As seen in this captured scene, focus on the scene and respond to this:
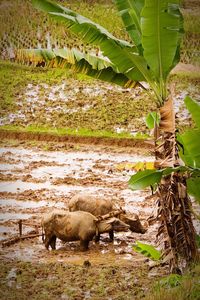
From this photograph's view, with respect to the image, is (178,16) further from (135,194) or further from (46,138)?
(46,138)

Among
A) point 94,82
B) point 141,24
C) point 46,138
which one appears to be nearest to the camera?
point 141,24

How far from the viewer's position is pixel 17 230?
23.5 ft

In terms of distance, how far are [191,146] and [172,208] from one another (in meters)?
0.50

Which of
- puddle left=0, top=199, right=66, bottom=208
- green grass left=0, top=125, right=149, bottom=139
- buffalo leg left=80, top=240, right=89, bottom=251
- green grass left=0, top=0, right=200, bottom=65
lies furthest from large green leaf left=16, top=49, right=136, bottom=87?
green grass left=0, top=0, right=200, bottom=65

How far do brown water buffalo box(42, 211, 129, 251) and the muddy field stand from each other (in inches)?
4.6

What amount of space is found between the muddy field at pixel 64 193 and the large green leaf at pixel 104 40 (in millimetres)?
771

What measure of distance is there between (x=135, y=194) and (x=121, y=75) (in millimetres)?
2546

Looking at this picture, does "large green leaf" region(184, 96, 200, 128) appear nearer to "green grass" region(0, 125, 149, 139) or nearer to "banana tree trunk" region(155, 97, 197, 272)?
"banana tree trunk" region(155, 97, 197, 272)

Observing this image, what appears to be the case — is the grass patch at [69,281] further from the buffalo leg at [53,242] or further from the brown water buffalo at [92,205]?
the brown water buffalo at [92,205]

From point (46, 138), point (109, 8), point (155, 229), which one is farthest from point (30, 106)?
point (155, 229)

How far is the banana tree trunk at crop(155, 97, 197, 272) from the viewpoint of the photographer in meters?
5.83

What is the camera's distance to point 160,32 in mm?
5734

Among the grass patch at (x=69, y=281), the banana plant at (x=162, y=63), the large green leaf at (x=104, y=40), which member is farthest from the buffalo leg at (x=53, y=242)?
the large green leaf at (x=104, y=40)

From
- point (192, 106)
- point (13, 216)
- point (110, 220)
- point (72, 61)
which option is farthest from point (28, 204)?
point (192, 106)
